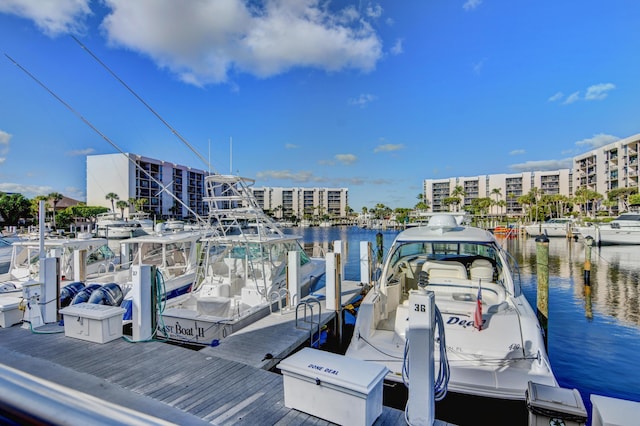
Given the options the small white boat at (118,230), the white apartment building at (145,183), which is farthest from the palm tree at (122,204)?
the small white boat at (118,230)

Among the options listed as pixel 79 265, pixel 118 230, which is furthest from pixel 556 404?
pixel 118 230

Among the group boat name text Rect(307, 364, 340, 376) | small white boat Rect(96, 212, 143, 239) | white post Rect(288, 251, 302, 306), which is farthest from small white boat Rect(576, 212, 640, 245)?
small white boat Rect(96, 212, 143, 239)

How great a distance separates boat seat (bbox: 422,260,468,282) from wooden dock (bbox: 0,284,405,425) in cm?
322

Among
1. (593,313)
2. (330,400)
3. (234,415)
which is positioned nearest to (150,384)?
(234,415)

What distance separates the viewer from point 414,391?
3750mm

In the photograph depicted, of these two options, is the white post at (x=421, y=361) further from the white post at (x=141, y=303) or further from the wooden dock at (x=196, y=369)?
the white post at (x=141, y=303)

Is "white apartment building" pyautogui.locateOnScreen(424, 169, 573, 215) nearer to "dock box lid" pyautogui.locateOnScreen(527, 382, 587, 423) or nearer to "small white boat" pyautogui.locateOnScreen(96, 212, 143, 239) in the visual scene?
"small white boat" pyautogui.locateOnScreen(96, 212, 143, 239)

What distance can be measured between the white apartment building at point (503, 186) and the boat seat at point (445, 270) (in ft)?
334

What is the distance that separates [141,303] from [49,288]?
250 cm

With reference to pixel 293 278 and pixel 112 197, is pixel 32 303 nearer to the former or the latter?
pixel 293 278

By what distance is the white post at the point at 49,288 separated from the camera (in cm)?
695

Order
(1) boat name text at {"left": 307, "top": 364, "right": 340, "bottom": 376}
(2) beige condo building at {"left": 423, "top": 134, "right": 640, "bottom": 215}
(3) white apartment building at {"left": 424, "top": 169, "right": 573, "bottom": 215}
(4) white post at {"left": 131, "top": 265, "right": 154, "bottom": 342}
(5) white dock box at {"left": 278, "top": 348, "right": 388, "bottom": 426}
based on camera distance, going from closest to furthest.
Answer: (5) white dock box at {"left": 278, "top": 348, "right": 388, "bottom": 426}
(1) boat name text at {"left": 307, "top": 364, "right": 340, "bottom": 376}
(4) white post at {"left": 131, "top": 265, "right": 154, "bottom": 342}
(2) beige condo building at {"left": 423, "top": 134, "right": 640, "bottom": 215}
(3) white apartment building at {"left": 424, "top": 169, "right": 573, "bottom": 215}

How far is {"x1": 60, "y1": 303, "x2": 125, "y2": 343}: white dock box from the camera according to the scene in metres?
6.14

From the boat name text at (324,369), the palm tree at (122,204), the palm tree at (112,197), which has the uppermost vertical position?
the palm tree at (112,197)
